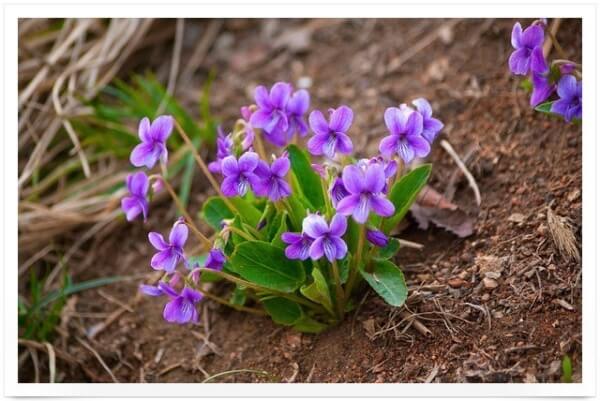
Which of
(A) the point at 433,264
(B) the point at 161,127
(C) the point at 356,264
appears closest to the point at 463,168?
Answer: (A) the point at 433,264

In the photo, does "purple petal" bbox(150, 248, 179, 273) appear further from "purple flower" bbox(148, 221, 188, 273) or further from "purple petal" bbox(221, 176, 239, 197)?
"purple petal" bbox(221, 176, 239, 197)

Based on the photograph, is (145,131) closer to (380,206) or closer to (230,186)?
(230,186)

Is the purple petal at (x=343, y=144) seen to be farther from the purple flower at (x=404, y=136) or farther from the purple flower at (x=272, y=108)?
the purple flower at (x=272, y=108)

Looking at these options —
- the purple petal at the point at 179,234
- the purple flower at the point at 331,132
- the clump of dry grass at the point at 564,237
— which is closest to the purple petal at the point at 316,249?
the purple flower at the point at 331,132

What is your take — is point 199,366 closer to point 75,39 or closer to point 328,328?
point 328,328

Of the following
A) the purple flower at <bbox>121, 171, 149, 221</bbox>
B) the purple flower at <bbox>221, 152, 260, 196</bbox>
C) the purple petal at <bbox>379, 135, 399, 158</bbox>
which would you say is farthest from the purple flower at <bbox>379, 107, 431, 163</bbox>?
the purple flower at <bbox>121, 171, 149, 221</bbox>

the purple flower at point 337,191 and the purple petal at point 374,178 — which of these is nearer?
the purple petal at point 374,178

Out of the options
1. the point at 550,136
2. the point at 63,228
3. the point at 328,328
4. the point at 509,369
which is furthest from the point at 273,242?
the point at 63,228
